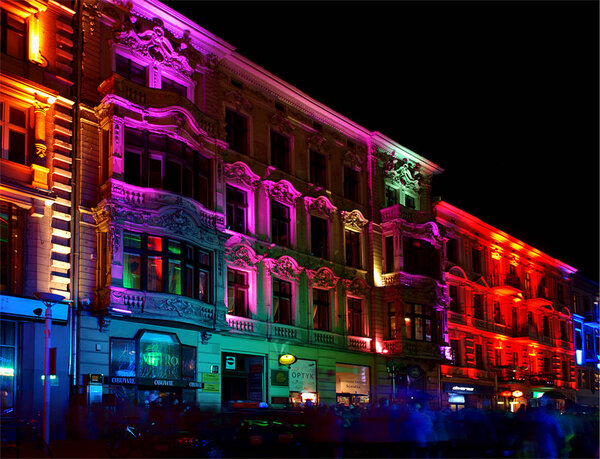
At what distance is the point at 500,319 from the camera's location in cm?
5953

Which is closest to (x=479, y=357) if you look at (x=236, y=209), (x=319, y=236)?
(x=319, y=236)

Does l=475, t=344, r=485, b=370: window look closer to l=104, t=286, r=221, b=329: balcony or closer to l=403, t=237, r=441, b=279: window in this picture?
l=403, t=237, r=441, b=279: window

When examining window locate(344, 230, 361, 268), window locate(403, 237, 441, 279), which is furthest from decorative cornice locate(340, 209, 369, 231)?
window locate(403, 237, 441, 279)

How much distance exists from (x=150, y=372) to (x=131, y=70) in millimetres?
12500

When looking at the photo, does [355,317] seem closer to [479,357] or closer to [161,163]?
[161,163]

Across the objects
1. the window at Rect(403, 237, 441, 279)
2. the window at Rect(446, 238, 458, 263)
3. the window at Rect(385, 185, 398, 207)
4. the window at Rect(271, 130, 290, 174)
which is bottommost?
the window at Rect(403, 237, 441, 279)

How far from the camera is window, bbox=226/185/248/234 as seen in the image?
35.6 metres

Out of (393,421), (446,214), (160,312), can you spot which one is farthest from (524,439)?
(446,214)

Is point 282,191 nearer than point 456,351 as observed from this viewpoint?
Yes

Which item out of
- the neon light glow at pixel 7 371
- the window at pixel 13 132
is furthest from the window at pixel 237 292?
the window at pixel 13 132

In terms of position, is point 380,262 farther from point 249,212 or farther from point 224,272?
point 224,272

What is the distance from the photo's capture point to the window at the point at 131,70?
3167 cm

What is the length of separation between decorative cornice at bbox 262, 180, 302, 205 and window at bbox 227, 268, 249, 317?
4.48 metres

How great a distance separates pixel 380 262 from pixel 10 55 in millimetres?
24085
